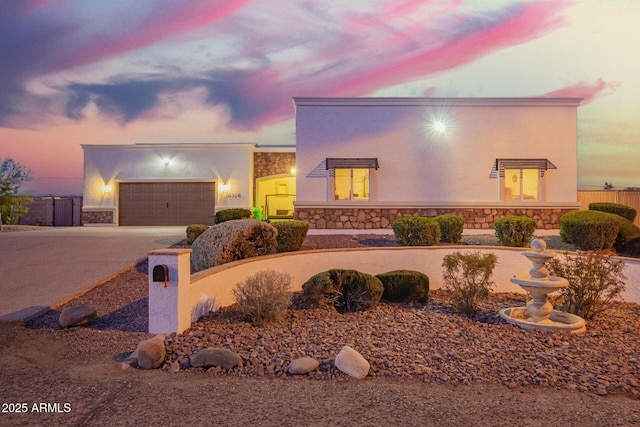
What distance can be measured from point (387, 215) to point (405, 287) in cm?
840

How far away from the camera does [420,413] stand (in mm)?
3621

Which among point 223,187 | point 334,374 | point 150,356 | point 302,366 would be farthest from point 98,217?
A: point 334,374

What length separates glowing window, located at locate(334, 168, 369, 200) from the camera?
16953 millimetres

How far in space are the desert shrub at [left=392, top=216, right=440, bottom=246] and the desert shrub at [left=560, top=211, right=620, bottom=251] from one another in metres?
3.34

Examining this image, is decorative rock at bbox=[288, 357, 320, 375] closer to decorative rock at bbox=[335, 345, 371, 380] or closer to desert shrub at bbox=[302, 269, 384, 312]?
decorative rock at bbox=[335, 345, 371, 380]

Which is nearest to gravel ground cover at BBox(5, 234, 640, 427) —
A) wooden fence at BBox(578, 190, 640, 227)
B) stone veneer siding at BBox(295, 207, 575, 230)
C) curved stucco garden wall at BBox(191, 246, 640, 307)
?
curved stucco garden wall at BBox(191, 246, 640, 307)

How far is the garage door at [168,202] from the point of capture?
2239 centimetres

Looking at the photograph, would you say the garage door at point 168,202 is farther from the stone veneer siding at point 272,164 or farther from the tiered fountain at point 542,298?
the tiered fountain at point 542,298

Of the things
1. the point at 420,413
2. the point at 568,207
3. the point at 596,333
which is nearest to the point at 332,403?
the point at 420,413

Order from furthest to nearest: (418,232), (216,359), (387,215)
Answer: (387,215)
(418,232)
(216,359)

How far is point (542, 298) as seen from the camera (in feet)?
20.8

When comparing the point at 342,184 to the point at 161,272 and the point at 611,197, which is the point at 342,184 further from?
Result: the point at 161,272

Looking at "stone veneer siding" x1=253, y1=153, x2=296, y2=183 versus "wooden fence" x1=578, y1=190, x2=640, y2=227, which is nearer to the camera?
"wooden fence" x1=578, y1=190, x2=640, y2=227

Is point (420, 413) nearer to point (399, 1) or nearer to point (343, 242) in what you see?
point (343, 242)
